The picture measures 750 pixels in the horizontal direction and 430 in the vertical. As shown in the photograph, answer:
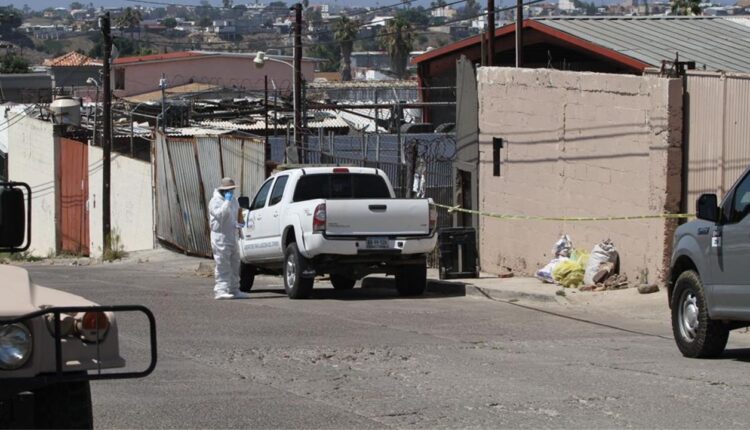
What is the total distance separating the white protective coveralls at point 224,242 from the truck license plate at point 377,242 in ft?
6.75

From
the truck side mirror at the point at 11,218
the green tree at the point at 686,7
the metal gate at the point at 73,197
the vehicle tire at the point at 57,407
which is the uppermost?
the green tree at the point at 686,7

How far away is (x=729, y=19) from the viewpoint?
31.8 meters

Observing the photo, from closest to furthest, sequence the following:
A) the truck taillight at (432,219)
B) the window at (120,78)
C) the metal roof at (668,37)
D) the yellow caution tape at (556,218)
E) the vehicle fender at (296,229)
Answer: the yellow caution tape at (556,218) → the vehicle fender at (296,229) → the truck taillight at (432,219) → the metal roof at (668,37) → the window at (120,78)

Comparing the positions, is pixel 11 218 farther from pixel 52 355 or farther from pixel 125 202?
pixel 125 202

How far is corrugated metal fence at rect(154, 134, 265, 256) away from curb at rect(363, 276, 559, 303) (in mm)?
7670

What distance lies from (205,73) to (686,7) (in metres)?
33.3

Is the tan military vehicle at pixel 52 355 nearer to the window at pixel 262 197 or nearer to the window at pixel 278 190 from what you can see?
the window at pixel 278 190

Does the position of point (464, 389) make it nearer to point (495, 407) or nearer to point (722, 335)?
point (495, 407)

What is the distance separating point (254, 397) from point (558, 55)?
24.6m

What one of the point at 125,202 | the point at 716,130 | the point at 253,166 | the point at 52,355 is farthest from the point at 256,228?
the point at 125,202

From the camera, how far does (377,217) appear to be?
17.9m

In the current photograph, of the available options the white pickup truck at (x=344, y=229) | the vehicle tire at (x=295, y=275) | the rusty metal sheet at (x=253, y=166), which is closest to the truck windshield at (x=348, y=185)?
the white pickup truck at (x=344, y=229)

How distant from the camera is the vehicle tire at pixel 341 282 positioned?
2092 cm

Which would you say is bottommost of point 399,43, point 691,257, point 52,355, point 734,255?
point 691,257
